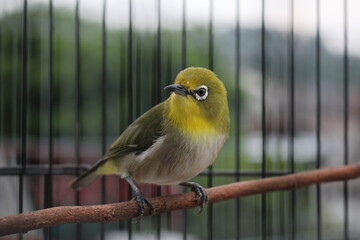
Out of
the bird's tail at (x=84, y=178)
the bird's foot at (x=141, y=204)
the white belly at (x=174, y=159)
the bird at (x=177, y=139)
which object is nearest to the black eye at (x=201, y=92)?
the bird at (x=177, y=139)

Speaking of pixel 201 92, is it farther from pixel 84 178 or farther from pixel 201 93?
pixel 84 178

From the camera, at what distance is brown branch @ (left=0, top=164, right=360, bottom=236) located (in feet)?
2.53

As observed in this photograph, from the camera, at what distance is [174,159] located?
3.18ft

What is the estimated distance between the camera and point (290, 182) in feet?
3.84

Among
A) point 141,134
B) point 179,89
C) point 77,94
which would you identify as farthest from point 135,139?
point 179,89

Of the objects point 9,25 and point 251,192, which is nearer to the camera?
point 251,192

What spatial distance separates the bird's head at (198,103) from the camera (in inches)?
32.5

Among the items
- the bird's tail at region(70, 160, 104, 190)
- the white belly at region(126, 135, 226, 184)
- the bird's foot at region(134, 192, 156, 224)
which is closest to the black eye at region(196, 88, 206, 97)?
the white belly at region(126, 135, 226, 184)

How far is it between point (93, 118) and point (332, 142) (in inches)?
47.9

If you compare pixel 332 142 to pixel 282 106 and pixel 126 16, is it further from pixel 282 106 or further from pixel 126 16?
pixel 126 16

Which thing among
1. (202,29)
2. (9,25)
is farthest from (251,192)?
(9,25)

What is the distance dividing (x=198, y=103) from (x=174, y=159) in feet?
0.45

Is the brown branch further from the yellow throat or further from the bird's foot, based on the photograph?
the yellow throat

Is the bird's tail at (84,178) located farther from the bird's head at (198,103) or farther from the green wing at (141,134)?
the bird's head at (198,103)
